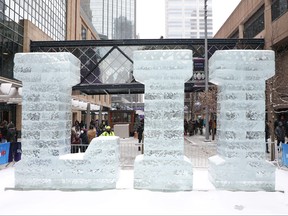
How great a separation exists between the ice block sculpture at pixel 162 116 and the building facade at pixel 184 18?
165 metres

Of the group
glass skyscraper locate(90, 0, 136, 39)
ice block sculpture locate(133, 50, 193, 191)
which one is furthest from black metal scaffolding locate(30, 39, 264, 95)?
A: glass skyscraper locate(90, 0, 136, 39)

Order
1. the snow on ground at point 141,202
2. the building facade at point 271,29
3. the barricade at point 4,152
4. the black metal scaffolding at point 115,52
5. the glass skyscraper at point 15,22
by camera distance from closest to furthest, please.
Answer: the snow on ground at point 141,202 → the barricade at point 4,152 → the building facade at point 271,29 → the glass skyscraper at point 15,22 → the black metal scaffolding at point 115,52

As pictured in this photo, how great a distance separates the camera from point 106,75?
2755cm

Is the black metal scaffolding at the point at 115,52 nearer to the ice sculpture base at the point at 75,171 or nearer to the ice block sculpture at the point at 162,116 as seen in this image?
the ice block sculpture at the point at 162,116

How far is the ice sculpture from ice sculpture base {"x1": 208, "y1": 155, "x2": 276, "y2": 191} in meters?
2.85

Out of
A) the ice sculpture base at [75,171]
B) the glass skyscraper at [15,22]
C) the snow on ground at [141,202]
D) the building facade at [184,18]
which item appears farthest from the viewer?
the building facade at [184,18]

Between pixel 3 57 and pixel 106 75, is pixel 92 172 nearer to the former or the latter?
pixel 3 57

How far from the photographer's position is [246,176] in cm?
729

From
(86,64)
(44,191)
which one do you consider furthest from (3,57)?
(44,191)

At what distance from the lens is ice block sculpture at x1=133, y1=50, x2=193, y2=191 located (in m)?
7.25

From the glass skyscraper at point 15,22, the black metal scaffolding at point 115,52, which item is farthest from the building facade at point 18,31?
the black metal scaffolding at point 115,52

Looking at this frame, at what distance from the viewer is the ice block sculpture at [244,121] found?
7.28 metres

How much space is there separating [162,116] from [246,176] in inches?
109

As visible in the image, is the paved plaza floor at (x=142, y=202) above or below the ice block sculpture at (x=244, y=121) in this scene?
below
